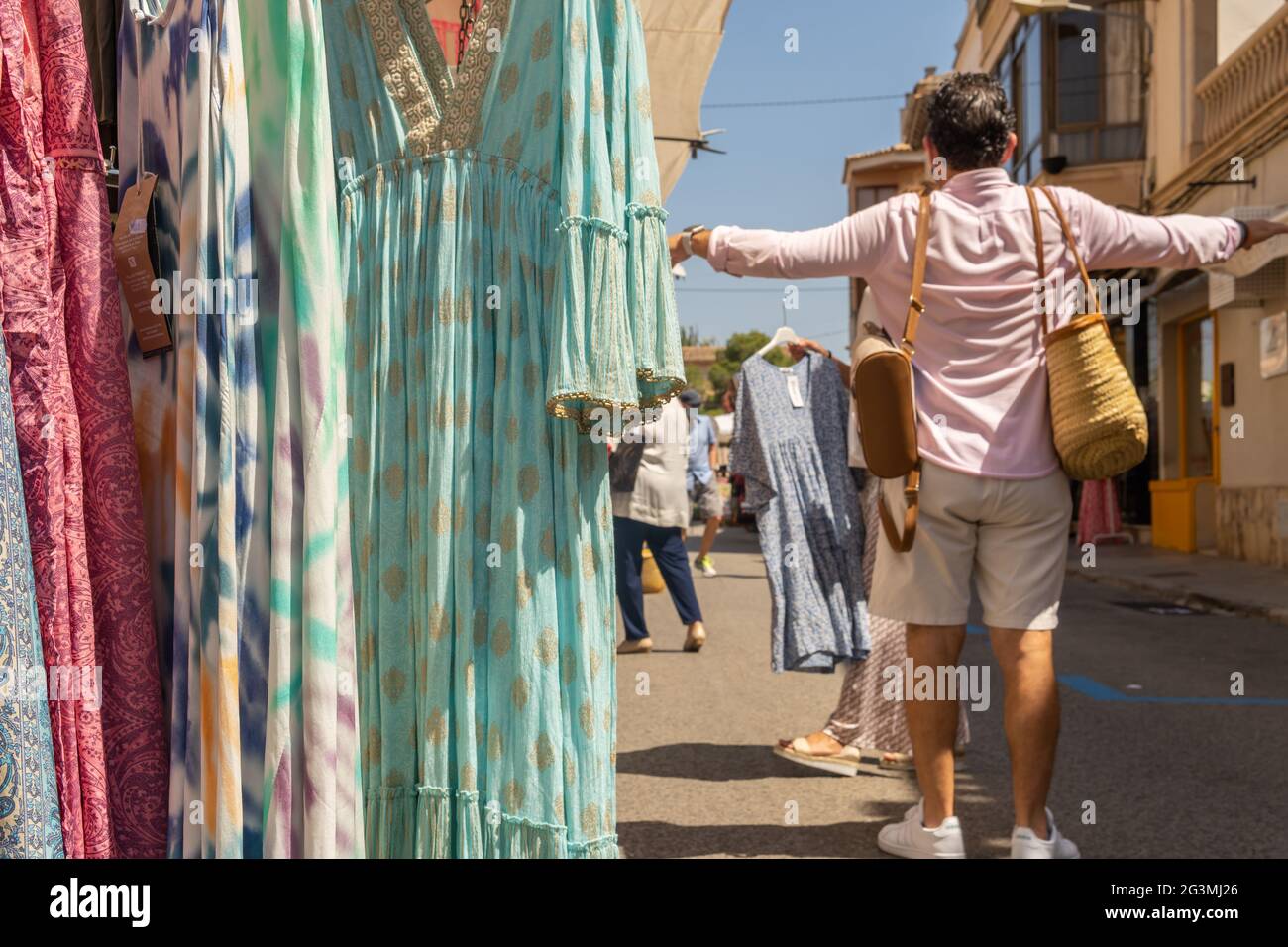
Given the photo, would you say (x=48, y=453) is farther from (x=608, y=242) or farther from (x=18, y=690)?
(x=608, y=242)

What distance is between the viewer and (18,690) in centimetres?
177

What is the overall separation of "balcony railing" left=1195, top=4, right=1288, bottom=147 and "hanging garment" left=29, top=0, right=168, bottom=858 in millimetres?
14675

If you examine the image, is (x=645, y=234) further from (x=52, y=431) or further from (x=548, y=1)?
(x=52, y=431)

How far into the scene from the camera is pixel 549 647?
2289 mm

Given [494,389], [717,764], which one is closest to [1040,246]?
[494,389]

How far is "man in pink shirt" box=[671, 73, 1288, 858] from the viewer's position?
3.24 meters

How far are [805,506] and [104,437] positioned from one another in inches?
139

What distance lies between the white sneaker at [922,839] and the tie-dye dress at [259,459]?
1.97 meters

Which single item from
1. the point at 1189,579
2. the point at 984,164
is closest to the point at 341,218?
the point at 984,164

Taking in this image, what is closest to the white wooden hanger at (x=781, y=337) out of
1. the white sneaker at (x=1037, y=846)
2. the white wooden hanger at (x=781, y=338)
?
the white wooden hanger at (x=781, y=338)

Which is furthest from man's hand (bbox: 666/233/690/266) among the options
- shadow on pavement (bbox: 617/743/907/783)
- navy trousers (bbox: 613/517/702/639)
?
navy trousers (bbox: 613/517/702/639)

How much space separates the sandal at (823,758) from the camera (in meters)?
4.74

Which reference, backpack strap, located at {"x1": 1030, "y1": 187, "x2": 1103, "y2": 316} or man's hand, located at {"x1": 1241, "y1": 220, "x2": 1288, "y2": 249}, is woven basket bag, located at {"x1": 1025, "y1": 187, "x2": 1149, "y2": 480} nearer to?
backpack strap, located at {"x1": 1030, "y1": 187, "x2": 1103, "y2": 316}
